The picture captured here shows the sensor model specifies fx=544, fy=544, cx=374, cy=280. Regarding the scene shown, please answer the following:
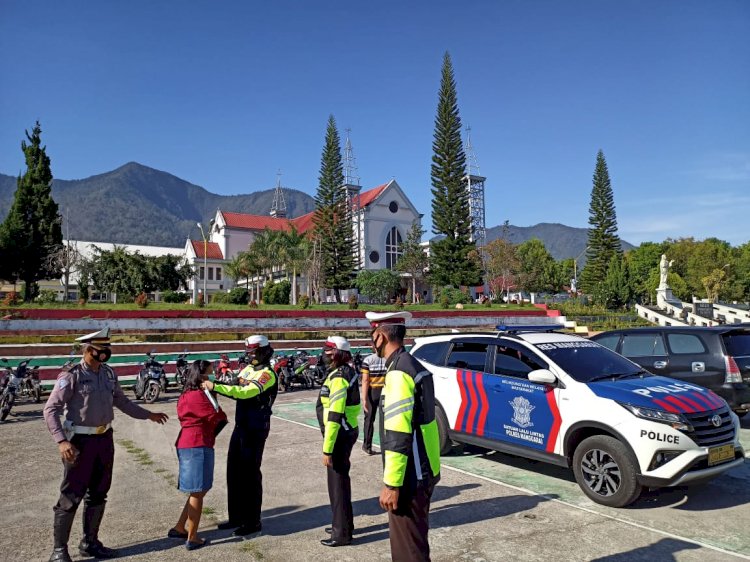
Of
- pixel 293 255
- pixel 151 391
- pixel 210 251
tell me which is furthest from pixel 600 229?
pixel 151 391

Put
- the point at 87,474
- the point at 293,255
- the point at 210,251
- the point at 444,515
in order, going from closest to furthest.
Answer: the point at 87,474 → the point at 444,515 → the point at 293,255 → the point at 210,251

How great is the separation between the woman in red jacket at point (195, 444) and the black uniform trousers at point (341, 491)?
1078 mm

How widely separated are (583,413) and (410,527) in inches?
127

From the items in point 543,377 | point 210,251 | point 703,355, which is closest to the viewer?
point 543,377

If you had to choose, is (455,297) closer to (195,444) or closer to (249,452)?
(249,452)

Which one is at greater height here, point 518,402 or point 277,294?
point 277,294

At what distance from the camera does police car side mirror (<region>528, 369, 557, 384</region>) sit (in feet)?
20.0

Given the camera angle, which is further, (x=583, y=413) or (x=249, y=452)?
(x=583, y=413)

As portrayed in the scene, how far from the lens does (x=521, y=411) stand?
647cm

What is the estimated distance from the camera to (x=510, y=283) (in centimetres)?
5438

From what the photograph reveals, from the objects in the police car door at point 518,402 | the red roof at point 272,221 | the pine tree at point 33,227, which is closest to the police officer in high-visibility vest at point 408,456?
the police car door at point 518,402

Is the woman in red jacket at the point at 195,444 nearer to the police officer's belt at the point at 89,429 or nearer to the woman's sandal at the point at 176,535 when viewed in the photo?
the woman's sandal at the point at 176,535

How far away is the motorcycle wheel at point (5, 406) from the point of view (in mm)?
10930

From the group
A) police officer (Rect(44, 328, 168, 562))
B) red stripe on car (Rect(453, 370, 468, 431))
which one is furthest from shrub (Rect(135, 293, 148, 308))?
police officer (Rect(44, 328, 168, 562))
